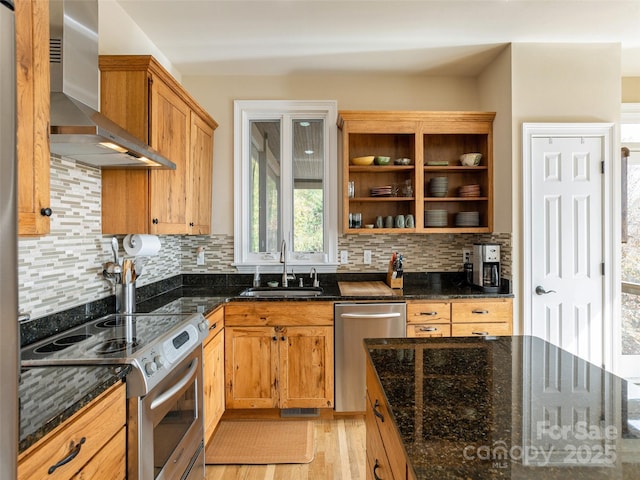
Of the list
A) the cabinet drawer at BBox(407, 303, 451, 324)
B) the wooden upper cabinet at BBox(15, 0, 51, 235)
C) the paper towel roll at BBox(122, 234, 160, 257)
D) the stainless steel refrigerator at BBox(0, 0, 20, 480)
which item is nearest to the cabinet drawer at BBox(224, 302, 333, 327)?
the cabinet drawer at BBox(407, 303, 451, 324)

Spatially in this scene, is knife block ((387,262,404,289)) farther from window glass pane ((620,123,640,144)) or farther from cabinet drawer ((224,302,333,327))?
window glass pane ((620,123,640,144))

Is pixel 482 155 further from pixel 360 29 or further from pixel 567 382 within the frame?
pixel 567 382

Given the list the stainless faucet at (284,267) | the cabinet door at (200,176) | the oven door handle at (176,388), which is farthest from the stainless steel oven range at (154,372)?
the stainless faucet at (284,267)

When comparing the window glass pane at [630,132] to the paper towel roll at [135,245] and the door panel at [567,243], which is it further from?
the paper towel roll at [135,245]

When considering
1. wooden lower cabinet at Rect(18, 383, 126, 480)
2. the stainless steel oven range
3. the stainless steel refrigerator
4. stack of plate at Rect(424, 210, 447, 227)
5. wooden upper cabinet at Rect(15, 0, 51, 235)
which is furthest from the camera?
stack of plate at Rect(424, 210, 447, 227)

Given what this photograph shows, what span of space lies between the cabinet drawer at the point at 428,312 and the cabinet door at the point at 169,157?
1.75 meters

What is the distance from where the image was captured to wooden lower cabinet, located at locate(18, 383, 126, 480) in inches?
35.9

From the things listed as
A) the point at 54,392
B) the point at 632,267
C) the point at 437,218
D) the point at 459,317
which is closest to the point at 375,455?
the point at 54,392

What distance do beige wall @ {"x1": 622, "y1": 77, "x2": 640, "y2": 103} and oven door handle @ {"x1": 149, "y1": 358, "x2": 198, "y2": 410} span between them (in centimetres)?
415

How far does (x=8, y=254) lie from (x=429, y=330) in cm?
260

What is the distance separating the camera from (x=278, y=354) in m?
2.71

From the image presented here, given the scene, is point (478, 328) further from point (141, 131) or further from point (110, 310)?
point (141, 131)

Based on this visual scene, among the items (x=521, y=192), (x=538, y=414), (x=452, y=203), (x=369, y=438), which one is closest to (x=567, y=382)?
(x=538, y=414)

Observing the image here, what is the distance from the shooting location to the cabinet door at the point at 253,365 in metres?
2.71
